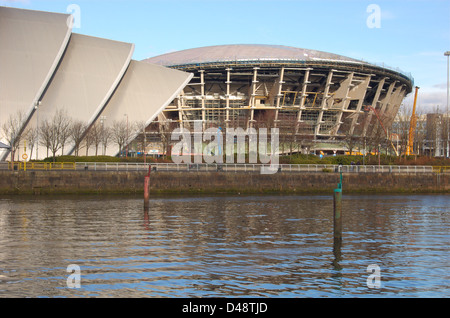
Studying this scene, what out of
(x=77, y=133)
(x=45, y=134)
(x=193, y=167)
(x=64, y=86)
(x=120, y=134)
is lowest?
(x=193, y=167)

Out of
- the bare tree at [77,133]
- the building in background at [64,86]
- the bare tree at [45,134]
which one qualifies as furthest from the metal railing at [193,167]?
the bare tree at [77,133]

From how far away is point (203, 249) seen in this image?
1653cm

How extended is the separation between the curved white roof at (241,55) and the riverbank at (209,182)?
30703 mm

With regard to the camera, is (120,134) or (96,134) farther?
(120,134)

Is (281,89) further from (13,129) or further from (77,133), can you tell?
(13,129)

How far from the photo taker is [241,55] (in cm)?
7125

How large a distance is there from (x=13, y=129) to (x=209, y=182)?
17123 millimetres

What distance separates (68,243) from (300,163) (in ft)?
91.2

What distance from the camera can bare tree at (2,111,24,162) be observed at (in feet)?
141

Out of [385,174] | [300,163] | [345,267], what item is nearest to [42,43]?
[300,163]

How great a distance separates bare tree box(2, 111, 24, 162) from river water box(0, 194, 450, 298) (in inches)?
613

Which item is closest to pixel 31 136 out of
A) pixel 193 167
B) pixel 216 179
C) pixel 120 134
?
pixel 120 134

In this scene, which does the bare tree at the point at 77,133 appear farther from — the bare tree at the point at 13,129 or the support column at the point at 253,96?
the support column at the point at 253,96
